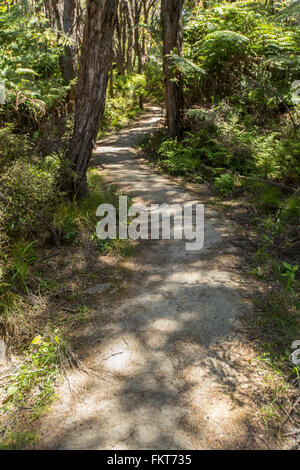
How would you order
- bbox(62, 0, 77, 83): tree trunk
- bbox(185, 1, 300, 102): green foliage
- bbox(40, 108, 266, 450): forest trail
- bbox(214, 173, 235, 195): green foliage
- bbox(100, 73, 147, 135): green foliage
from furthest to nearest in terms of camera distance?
bbox(100, 73, 147, 135): green foliage
bbox(62, 0, 77, 83): tree trunk
bbox(185, 1, 300, 102): green foliage
bbox(214, 173, 235, 195): green foliage
bbox(40, 108, 266, 450): forest trail

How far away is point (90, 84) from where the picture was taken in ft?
15.4

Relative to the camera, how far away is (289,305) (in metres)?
3.43

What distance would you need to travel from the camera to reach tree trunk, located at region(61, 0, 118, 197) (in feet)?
14.5

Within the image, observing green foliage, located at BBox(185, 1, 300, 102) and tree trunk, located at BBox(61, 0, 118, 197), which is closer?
tree trunk, located at BBox(61, 0, 118, 197)

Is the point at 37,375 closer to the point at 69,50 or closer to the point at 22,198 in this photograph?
the point at 22,198

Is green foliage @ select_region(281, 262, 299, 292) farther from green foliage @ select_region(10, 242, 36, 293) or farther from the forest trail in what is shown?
green foliage @ select_region(10, 242, 36, 293)

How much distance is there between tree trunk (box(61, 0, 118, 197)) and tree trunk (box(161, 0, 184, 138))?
3.51 m

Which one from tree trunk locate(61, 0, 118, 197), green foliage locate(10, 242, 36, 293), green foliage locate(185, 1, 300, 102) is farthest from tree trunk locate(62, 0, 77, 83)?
green foliage locate(10, 242, 36, 293)

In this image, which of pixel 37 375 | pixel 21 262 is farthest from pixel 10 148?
pixel 37 375

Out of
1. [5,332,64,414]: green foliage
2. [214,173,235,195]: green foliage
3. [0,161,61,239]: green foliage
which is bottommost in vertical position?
[5,332,64,414]: green foliage

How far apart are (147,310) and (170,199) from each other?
10.1ft

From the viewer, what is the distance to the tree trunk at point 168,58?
7.97 m

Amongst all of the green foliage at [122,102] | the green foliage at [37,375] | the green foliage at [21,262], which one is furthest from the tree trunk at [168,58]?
the green foliage at [37,375]

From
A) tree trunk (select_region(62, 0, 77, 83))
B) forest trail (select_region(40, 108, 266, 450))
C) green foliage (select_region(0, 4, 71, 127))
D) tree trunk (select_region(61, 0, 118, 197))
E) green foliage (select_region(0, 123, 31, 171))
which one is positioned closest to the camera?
forest trail (select_region(40, 108, 266, 450))
